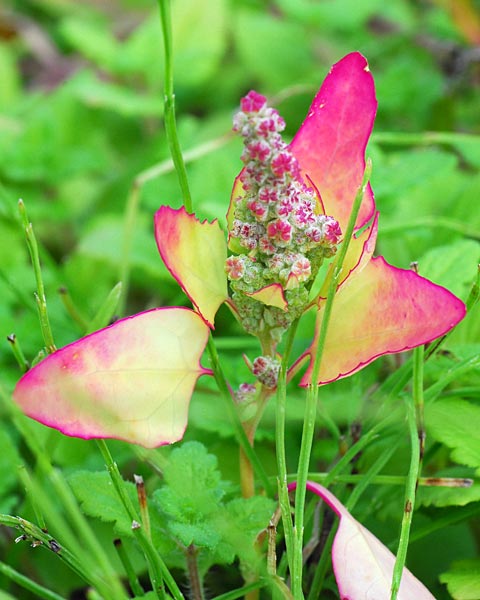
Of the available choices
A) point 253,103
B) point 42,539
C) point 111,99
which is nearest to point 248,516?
point 42,539

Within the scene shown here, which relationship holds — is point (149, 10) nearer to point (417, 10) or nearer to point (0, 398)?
point (417, 10)

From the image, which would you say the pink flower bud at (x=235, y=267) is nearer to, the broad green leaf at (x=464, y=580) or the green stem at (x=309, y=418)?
the green stem at (x=309, y=418)

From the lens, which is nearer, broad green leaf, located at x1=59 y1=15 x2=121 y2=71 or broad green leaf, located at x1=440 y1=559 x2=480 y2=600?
broad green leaf, located at x1=440 y1=559 x2=480 y2=600

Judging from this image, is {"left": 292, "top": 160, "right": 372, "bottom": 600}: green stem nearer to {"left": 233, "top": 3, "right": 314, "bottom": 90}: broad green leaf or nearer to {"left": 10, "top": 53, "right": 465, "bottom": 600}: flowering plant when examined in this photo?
{"left": 10, "top": 53, "right": 465, "bottom": 600}: flowering plant

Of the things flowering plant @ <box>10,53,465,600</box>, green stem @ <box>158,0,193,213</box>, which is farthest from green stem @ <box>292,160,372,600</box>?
green stem @ <box>158,0,193,213</box>

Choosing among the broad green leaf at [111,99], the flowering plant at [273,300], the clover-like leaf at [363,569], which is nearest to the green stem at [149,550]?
the flowering plant at [273,300]
